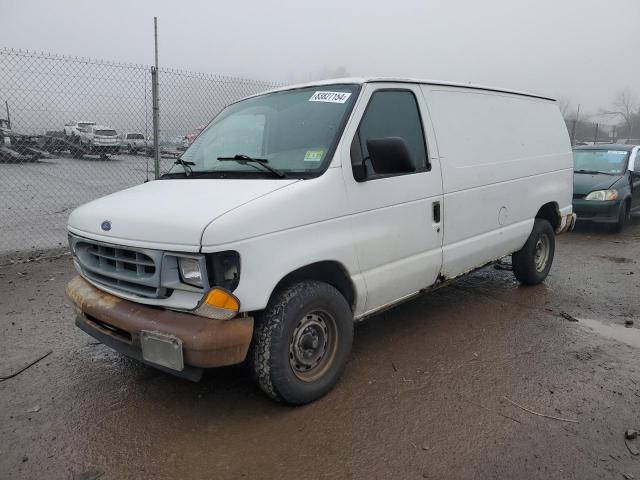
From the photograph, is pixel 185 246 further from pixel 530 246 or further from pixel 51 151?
pixel 51 151

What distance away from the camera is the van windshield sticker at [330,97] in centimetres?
339

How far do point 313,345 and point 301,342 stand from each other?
0.34 ft

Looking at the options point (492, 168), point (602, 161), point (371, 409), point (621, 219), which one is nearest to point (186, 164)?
point (371, 409)

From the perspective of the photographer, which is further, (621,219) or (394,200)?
(621,219)

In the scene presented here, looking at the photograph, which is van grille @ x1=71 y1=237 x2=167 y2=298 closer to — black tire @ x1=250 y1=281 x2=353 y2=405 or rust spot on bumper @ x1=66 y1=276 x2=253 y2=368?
rust spot on bumper @ x1=66 y1=276 x2=253 y2=368

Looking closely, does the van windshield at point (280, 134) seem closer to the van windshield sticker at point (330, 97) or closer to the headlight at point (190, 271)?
the van windshield sticker at point (330, 97)

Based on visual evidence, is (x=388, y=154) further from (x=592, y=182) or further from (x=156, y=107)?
(x=592, y=182)

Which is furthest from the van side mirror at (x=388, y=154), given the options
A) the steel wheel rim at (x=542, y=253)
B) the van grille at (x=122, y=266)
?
the steel wheel rim at (x=542, y=253)

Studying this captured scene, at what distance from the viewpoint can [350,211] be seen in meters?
3.16

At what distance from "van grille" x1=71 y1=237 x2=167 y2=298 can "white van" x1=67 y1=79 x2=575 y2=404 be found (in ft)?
0.03

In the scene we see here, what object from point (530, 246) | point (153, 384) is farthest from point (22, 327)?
point (530, 246)

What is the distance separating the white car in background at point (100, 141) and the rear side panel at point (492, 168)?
18.3 feet

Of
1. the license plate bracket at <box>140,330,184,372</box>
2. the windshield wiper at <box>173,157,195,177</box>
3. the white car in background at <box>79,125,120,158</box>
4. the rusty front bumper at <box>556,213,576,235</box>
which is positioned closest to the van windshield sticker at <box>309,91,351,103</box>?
the windshield wiper at <box>173,157,195,177</box>

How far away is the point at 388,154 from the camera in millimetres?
3135
